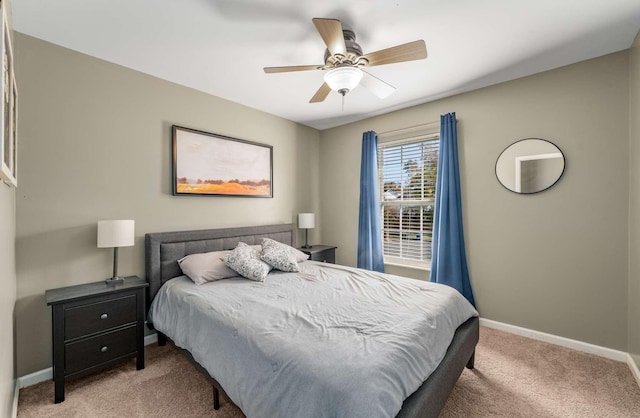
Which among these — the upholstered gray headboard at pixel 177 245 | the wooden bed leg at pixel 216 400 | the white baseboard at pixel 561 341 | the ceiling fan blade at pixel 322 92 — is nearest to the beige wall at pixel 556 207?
the white baseboard at pixel 561 341

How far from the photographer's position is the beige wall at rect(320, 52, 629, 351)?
2459 mm

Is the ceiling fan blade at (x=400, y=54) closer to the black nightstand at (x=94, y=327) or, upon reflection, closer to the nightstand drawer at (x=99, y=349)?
the black nightstand at (x=94, y=327)

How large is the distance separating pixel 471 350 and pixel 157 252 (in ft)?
9.34

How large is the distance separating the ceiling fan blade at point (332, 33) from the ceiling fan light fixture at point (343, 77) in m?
0.14

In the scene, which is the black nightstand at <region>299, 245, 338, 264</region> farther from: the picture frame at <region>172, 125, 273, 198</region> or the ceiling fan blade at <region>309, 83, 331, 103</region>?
the ceiling fan blade at <region>309, 83, 331, 103</region>

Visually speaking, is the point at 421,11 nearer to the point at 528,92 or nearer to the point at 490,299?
the point at 528,92

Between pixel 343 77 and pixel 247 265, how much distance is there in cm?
187

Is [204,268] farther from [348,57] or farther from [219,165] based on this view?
[348,57]

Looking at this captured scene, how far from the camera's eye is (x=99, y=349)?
2.14m

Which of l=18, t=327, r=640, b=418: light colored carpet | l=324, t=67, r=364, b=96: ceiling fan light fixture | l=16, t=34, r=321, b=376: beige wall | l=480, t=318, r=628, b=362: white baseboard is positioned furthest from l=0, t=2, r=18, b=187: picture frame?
l=480, t=318, r=628, b=362: white baseboard

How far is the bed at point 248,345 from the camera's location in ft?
4.06

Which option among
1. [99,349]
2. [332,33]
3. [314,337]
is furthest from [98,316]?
[332,33]

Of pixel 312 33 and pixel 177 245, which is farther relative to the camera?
pixel 177 245

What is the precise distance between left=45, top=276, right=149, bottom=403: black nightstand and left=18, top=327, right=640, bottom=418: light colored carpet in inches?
5.9
